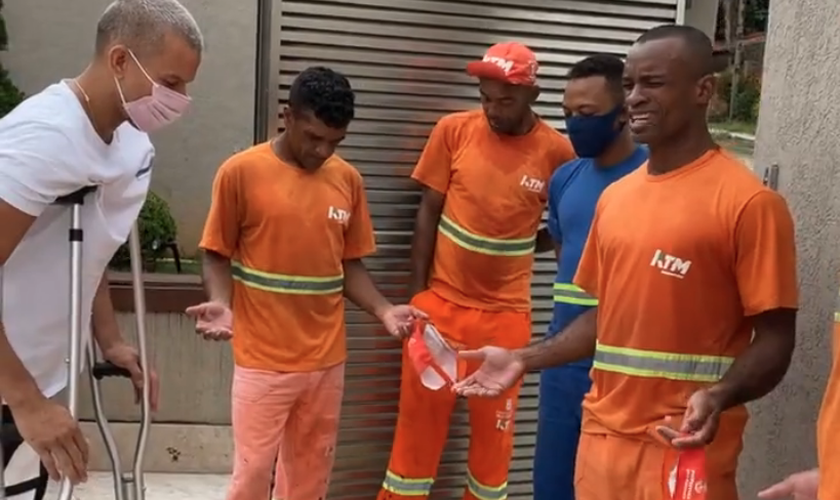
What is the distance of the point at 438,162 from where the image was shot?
14.4 feet

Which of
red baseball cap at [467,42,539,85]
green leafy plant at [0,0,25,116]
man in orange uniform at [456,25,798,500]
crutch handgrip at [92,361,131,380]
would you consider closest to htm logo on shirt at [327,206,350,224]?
red baseball cap at [467,42,539,85]

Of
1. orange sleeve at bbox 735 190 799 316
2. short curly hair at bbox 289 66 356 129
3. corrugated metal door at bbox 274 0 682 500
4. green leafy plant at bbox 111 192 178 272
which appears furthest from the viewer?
green leafy plant at bbox 111 192 178 272

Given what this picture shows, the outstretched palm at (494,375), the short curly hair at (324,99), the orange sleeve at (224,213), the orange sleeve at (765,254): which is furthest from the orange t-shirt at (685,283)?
the orange sleeve at (224,213)

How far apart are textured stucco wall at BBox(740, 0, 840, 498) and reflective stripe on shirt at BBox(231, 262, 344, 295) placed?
5.54 ft

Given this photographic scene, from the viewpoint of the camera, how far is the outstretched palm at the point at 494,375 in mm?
2969

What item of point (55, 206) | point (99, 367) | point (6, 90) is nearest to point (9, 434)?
point (99, 367)

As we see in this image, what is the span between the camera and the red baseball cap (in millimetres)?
4168

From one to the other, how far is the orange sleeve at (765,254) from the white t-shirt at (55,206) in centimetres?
159

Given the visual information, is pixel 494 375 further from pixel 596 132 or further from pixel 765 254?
pixel 596 132

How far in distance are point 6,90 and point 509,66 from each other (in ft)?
11.0

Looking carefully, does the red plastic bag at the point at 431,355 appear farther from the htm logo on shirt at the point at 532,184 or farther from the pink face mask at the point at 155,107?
the pink face mask at the point at 155,107

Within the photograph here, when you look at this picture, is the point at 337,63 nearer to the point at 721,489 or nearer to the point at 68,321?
Answer: the point at 68,321

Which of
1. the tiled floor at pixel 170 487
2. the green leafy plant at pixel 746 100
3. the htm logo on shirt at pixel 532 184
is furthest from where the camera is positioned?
the tiled floor at pixel 170 487

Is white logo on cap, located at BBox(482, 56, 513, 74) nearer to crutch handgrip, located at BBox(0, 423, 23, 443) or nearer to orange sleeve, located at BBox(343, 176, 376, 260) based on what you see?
orange sleeve, located at BBox(343, 176, 376, 260)
